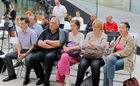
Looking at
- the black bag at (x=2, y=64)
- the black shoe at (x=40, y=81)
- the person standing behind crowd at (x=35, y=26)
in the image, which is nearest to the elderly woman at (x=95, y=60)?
the black shoe at (x=40, y=81)

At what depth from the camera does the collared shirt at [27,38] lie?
464cm

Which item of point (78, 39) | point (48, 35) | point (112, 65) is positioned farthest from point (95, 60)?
point (48, 35)

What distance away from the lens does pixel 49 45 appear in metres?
4.41

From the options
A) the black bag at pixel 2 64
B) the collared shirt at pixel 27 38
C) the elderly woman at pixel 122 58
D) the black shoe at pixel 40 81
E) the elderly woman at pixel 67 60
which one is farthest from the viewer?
the black bag at pixel 2 64

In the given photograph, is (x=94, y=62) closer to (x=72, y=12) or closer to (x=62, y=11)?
(x=62, y=11)

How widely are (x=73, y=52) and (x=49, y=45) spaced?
605 millimetres

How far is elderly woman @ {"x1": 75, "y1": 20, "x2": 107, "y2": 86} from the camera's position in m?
3.82

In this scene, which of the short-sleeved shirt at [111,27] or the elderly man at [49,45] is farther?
the short-sleeved shirt at [111,27]

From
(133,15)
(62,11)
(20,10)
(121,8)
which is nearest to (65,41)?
(62,11)

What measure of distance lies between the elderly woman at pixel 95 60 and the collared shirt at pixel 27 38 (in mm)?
1200

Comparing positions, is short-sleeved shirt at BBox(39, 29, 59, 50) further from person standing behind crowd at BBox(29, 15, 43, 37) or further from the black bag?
the black bag

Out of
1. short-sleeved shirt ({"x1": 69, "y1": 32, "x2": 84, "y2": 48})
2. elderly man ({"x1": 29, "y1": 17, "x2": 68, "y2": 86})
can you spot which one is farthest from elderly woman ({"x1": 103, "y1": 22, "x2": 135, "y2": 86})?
elderly man ({"x1": 29, "y1": 17, "x2": 68, "y2": 86})

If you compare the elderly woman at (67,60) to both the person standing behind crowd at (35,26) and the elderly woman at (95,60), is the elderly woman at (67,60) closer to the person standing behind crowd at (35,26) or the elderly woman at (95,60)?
the elderly woman at (95,60)

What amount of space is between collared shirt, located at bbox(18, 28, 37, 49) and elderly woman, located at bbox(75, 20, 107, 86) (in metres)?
1.20
